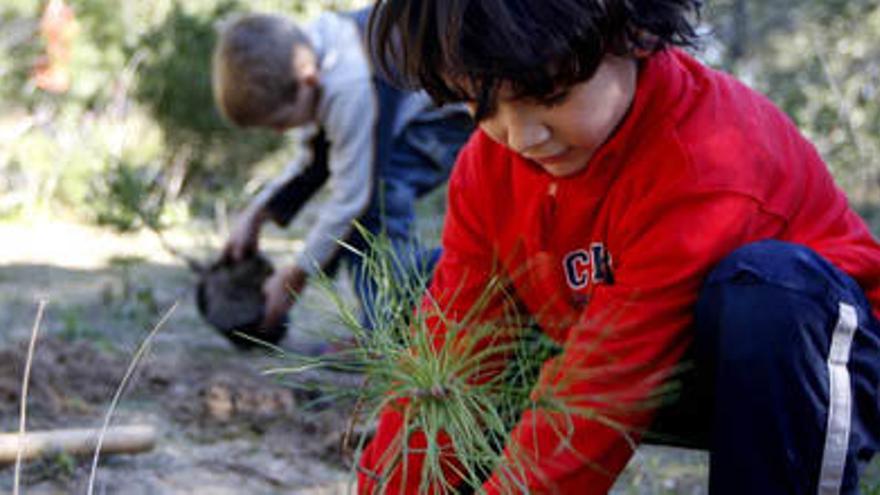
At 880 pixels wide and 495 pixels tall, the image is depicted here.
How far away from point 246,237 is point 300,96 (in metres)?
0.52

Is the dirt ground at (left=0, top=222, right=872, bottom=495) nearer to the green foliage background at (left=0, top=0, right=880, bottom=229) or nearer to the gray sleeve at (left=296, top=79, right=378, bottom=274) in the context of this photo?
the gray sleeve at (left=296, top=79, right=378, bottom=274)

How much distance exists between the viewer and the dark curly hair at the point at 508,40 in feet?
3.83

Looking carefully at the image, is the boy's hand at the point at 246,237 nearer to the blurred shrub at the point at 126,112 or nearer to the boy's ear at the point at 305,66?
the boy's ear at the point at 305,66

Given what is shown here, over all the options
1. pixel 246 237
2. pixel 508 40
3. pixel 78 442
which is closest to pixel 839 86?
pixel 246 237

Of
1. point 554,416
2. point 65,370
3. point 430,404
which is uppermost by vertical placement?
point 430,404

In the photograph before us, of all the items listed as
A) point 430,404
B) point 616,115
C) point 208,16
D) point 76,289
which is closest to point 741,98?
point 616,115


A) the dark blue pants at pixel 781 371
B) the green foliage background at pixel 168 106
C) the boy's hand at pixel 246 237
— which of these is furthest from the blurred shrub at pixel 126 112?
the dark blue pants at pixel 781 371

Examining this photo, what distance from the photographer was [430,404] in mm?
1042

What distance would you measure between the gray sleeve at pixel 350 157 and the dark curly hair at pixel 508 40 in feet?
5.77

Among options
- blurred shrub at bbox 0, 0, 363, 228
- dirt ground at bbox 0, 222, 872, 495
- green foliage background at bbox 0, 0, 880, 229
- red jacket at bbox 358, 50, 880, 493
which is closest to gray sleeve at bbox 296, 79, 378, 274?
dirt ground at bbox 0, 222, 872, 495

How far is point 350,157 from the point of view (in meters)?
3.07

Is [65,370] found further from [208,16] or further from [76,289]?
[208,16]

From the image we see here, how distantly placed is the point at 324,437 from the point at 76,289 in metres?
1.95

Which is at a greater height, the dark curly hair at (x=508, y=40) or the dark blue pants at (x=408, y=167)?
the dark curly hair at (x=508, y=40)
